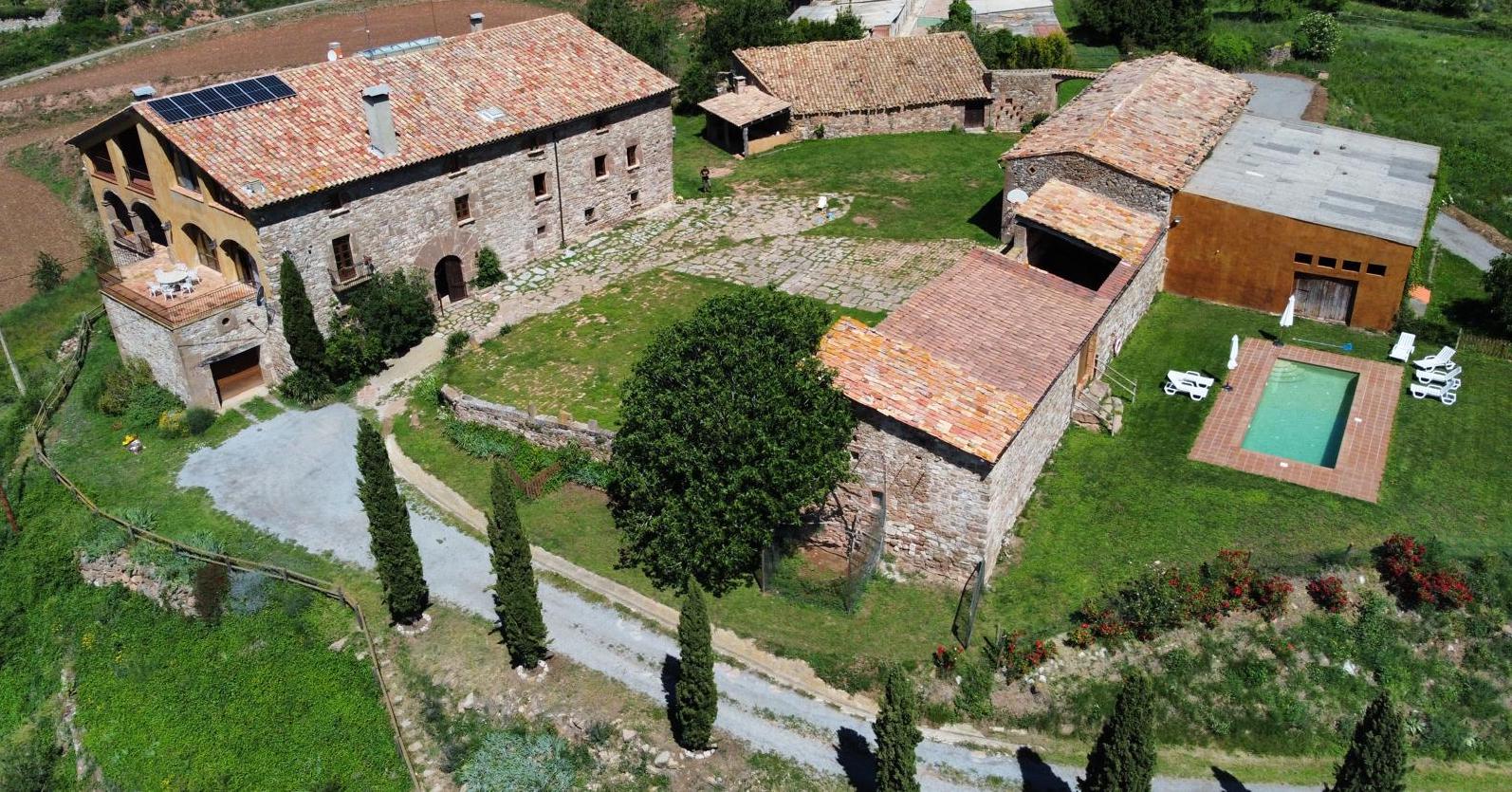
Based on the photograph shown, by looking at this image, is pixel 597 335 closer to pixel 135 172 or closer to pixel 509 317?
pixel 509 317

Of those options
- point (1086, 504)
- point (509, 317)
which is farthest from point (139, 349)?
point (1086, 504)

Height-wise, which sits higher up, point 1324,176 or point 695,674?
point 1324,176

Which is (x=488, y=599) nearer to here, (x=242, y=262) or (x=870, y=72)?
(x=242, y=262)

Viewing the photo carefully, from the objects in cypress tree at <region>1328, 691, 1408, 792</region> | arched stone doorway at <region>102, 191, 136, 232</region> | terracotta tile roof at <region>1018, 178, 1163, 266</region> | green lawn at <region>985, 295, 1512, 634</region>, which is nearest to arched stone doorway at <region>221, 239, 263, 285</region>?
arched stone doorway at <region>102, 191, 136, 232</region>

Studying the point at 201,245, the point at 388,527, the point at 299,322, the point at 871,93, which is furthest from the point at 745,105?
the point at 388,527

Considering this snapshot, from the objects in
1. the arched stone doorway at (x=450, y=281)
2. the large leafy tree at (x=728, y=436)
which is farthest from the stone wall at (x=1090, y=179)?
the arched stone doorway at (x=450, y=281)
